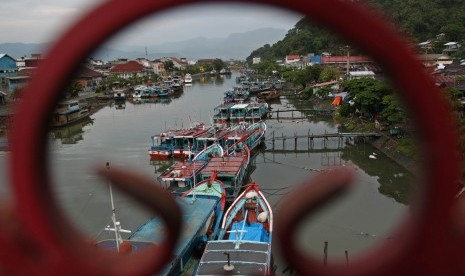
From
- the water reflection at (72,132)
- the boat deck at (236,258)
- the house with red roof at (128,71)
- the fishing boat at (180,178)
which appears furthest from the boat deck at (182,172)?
the house with red roof at (128,71)

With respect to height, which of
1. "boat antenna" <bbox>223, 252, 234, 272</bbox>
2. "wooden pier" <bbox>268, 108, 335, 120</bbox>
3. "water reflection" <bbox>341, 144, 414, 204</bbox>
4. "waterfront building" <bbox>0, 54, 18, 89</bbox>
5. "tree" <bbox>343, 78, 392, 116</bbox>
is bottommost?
"water reflection" <bbox>341, 144, 414, 204</bbox>

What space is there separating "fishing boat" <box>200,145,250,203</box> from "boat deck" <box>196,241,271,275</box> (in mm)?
4657

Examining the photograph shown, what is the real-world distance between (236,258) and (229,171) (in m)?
5.70

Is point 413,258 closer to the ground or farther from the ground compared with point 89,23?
closer to the ground

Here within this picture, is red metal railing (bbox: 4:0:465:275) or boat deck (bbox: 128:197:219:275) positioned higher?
red metal railing (bbox: 4:0:465:275)

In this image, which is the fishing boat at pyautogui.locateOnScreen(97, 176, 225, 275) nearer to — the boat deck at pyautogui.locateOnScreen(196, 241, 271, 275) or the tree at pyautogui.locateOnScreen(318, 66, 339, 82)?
the boat deck at pyautogui.locateOnScreen(196, 241, 271, 275)

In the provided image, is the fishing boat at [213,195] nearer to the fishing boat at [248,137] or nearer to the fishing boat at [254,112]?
the fishing boat at [248,137]

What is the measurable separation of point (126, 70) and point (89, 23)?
5286 centimetres

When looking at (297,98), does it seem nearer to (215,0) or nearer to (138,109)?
(138,109)

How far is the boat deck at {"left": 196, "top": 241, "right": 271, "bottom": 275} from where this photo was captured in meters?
5.56

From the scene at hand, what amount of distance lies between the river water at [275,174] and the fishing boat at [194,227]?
96 centimetres

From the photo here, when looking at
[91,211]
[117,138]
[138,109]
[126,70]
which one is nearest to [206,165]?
[91,211]

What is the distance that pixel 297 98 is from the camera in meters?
32.9

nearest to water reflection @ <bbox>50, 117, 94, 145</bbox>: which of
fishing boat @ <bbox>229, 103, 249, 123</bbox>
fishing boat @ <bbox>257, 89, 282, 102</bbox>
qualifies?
fishing boat @ <bbox>229, 103, 249, 123</bbox>
